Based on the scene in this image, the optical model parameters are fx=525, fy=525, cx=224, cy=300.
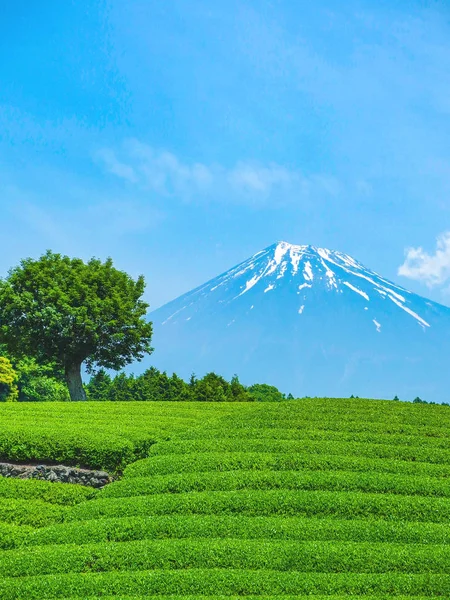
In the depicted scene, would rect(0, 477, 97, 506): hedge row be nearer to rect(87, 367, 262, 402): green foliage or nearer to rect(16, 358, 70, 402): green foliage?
rect(87, 367, 262, 402): green foliage

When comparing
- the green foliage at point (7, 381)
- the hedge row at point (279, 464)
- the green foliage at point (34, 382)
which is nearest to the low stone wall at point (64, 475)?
the hedge row at point (279, 464)

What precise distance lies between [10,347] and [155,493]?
27.5 m

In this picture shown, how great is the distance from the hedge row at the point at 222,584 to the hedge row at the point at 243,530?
126 cm

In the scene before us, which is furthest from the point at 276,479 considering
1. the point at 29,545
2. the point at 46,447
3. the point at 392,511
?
the point at 46,447

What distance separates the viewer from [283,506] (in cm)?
1210

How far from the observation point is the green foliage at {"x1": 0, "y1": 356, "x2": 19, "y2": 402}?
48500 millimetres

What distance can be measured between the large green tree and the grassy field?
1667cm

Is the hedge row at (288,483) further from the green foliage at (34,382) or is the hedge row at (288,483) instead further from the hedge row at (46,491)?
the green foliage at (34,382)

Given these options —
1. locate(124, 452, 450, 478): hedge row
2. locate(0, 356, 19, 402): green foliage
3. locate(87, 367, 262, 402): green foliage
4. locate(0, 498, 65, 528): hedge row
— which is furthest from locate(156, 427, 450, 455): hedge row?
locate(0, 356, 19, 402): green foliage

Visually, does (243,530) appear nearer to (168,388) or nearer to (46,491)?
(46,491)

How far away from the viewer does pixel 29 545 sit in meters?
11.3

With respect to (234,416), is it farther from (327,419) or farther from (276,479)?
(276,479)

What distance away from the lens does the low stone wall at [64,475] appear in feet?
52.3

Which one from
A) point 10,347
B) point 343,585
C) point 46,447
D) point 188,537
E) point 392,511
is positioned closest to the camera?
point 343,585
